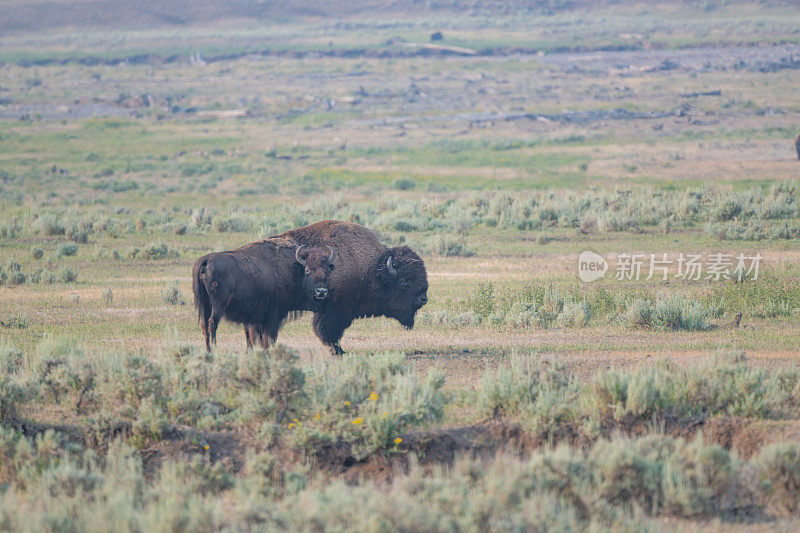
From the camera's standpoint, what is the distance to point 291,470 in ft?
27.2

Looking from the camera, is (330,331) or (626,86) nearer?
(330,331)

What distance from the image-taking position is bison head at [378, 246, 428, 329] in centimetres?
1284

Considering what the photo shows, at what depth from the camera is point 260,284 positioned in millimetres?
11555

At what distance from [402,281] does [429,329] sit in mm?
1630

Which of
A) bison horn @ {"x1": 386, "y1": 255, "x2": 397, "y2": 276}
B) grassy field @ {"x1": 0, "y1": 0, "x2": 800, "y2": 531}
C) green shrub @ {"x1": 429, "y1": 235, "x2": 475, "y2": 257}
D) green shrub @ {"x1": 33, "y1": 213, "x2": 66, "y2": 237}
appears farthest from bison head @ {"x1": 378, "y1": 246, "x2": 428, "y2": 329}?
green shrub @ {"x1": 33, "y1": 213, "x2": 66, "y2": 237}

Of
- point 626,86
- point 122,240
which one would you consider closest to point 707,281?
point 122,240

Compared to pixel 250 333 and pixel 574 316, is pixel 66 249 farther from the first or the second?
pixel 574 316

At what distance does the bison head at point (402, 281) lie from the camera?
42.1 ft

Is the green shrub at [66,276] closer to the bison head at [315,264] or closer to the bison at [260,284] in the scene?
the bison at [260,284]

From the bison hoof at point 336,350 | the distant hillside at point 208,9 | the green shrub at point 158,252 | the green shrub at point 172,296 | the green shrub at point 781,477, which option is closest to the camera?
the green shrub at point 781,477

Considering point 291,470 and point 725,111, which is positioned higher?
point 725,111

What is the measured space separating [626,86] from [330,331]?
5329 cm

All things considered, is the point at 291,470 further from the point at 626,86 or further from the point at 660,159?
the point at 626,86

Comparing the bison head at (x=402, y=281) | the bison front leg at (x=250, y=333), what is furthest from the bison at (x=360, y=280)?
the bison front leg at (x=250, y=333)
